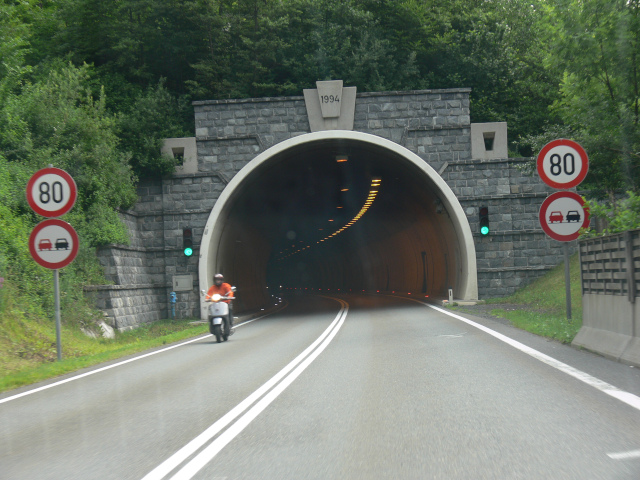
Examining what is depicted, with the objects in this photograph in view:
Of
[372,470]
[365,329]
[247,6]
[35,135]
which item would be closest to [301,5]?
[247,6]

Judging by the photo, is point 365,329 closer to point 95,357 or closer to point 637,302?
point 95,357

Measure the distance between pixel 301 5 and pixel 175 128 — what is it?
1408 cm

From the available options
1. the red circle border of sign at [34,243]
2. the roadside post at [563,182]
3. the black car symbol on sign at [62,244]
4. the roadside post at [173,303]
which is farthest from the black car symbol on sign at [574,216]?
the roadside post at [173,303]

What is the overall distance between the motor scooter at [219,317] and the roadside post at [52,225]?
193 inches

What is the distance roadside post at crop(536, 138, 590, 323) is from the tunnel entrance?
13746mm

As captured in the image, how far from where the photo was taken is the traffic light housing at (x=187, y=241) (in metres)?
26.0

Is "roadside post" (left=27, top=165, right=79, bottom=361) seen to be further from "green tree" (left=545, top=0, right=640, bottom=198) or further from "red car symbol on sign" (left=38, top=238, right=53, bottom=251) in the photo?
"green tree" (left=545, top=0, right=640, bottom=198)

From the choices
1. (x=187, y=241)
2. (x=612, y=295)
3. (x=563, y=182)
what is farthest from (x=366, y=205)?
(x=612, y=295)

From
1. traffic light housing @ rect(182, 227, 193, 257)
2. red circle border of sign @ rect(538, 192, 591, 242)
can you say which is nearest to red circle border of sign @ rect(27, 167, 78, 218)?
red circle border of sign @ rect(538, 192, 591, 242)

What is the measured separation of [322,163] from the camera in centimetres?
3011

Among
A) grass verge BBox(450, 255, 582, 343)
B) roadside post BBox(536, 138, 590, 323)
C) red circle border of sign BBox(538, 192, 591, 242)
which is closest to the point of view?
roadside post BBox(536, 138, 590, 323)

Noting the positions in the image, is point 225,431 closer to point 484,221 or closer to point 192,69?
point 484,221

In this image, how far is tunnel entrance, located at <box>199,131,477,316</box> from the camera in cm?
2611

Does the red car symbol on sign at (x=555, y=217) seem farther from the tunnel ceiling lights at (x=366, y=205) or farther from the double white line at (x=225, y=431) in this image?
the tunnel ceiling lights at (x=366, y=205)
